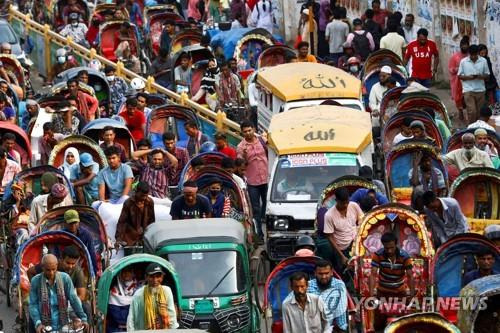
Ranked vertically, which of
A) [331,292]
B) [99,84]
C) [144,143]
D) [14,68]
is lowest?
[331,292]

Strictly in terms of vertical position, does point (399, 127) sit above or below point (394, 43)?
below

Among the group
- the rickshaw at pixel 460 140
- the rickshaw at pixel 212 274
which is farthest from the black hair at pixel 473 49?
the rickshaw at pixel 212 274

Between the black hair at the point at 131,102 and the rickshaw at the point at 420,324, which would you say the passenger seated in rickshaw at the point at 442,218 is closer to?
the rickshaw at the point at 420,324

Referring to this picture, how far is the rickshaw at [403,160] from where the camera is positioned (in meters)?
28.1

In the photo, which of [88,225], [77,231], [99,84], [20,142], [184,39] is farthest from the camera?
[184,39]

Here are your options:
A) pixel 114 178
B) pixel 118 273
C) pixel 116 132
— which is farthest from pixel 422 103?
pixel 118 273

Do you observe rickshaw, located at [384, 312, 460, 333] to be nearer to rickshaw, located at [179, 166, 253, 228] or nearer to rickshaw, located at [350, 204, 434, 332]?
rickshaw, located at [350, 204, 434, 332]

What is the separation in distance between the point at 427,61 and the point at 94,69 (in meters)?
5.85

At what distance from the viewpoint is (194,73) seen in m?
37.8

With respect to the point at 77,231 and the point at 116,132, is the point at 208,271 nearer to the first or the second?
the point at 77,231

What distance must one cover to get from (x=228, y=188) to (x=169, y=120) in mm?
5163

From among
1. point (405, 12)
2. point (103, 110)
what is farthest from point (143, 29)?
point (103, 110)

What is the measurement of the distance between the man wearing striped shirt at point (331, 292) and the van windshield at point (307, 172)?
495 centimetres

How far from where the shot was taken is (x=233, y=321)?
2295 cm
